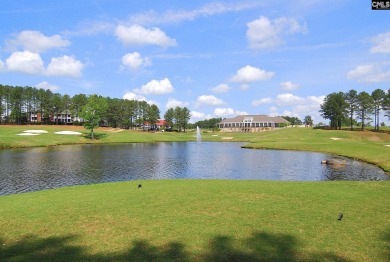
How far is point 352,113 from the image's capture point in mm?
130000

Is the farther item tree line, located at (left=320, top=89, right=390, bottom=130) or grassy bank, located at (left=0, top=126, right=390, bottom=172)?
tree line, located at (left=320, top=89, right=390, bottom=130)

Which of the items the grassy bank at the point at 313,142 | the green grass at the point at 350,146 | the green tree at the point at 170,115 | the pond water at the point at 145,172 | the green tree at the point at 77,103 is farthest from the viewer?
the green tree at the point at 170,115

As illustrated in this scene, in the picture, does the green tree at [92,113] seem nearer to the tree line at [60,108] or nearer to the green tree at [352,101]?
the tree line at [60,108]

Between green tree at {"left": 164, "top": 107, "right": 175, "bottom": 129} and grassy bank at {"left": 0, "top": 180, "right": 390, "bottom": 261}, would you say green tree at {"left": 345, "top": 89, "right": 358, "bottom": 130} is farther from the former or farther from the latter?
grassy bank at {"left": 0, "top": 180, "right": 390, "bottom": 261}

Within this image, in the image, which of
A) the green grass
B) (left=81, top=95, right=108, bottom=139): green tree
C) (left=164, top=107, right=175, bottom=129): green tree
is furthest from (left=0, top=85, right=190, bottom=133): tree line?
the green grass

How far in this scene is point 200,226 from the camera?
13148mm

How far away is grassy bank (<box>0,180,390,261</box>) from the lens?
34.9 feet

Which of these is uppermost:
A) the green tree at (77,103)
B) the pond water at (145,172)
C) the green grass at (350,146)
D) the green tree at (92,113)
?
the green tree at (77,103)

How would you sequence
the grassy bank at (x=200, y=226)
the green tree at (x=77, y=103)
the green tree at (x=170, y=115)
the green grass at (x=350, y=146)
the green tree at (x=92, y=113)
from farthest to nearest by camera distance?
the green tree at (x=170, y=115) → the green tree at (x=77, y=103) → the green tree at (x=92, y=113) → the green grass at (x=350, y=146) → the grassy bank at (x=200, y=226)

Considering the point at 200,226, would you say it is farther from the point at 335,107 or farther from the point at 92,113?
the point at 335,107

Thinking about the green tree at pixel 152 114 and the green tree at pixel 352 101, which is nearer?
the green tree at pixel 352 101

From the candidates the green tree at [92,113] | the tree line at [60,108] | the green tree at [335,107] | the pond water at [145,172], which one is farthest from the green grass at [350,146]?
the tree line at [60,108]

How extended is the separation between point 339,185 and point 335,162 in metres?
26.3

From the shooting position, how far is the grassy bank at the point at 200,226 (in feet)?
34.9
